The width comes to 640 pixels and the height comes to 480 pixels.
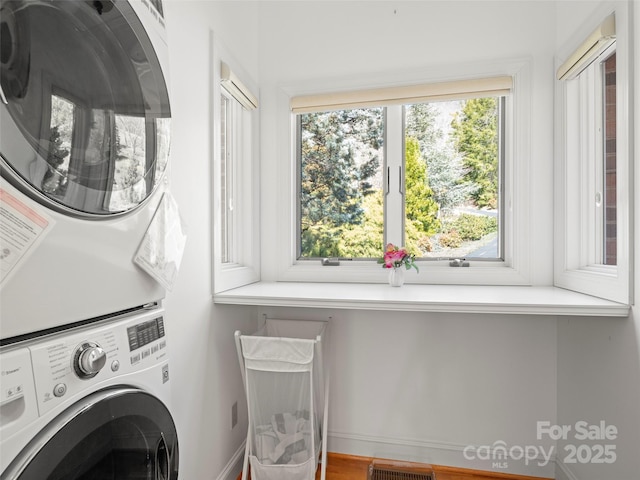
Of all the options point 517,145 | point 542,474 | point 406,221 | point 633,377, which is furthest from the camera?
point 406,221

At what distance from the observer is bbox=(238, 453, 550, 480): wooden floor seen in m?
1.79

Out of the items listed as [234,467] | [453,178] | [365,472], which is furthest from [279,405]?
[453,178]

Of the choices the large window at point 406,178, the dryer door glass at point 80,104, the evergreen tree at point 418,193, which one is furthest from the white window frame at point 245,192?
the dryer door glass at point 80,104

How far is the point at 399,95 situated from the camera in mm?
1951

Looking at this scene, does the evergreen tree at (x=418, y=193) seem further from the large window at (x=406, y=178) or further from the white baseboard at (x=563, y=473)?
→ the white baseboard at (x=563, y=473)

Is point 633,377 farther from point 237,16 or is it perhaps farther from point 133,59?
point 237,16

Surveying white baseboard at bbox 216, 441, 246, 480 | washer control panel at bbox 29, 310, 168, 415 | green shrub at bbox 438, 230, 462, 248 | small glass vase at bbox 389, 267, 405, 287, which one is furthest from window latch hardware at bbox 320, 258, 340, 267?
washer control panel at bbox 29, 310, 168, 415

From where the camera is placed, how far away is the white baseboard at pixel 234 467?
168 cm

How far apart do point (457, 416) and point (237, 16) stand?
2.46 meters

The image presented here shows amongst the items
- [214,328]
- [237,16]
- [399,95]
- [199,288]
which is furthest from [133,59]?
[399,95]

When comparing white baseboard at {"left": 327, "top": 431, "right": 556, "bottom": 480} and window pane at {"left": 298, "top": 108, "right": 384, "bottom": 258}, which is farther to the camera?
window pane at {"left": 298, "top": 108, "right": 384, "bottom": 258}

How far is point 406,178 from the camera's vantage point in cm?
210

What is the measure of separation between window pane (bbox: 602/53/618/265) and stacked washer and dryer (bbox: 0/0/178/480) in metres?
1.77

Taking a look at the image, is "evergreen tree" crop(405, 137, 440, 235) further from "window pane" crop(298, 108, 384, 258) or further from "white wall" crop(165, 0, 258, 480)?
"white wall" crop(165, 0, 258, 480)
